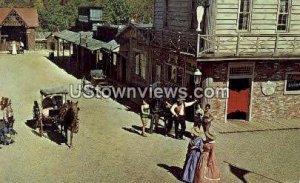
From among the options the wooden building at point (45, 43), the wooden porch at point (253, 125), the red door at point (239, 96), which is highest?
the wooden building at point (45, 43)

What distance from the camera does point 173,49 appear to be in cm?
2189

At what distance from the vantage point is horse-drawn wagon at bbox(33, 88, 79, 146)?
15820 mm

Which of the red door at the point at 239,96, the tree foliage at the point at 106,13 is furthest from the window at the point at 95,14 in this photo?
the red door at the point at 239,96

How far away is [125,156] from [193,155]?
11.9 ft

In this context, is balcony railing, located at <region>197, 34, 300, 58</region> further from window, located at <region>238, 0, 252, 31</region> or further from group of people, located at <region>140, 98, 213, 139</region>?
group of people, located at <region>140, 98, 213, 139</region>

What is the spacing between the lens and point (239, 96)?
66.5 feet

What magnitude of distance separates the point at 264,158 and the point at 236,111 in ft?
17.3

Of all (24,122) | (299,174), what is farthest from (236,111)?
(24,122)

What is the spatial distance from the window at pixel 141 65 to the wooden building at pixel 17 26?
3178 cm

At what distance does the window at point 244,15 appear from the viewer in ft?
64.9

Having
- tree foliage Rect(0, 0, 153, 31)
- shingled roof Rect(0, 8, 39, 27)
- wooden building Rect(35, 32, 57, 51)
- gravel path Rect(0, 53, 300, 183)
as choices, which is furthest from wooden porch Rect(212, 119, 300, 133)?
wooden building Rect(35, 32, 57, 51)

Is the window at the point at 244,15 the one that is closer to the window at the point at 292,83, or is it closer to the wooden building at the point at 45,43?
the window at the point at 292,83

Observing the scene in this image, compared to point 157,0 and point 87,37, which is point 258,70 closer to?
point 157,0

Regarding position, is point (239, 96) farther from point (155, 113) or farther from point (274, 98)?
point (155, 113)
